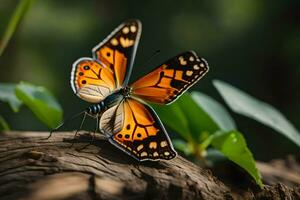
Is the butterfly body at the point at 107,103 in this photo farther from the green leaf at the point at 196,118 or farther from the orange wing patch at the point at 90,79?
the green leaf at the point at 196,118

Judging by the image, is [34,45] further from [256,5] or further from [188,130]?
[188,130]

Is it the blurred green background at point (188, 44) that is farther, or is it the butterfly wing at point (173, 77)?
the blurred green background at point (188, 44)

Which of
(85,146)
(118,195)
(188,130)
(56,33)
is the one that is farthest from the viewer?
(56,33)

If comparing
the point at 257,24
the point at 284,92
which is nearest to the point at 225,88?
the point at 284,92

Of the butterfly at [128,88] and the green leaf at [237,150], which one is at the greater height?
the butterfly at [128,88]

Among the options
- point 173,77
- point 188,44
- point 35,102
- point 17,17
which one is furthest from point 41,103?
point 188,44

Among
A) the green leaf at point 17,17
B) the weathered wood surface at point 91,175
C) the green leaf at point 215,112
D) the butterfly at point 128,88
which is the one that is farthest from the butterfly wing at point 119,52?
the green leaf at point 17,17
